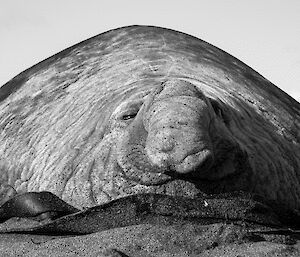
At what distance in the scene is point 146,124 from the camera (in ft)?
16.2

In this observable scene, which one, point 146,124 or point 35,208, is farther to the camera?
point 146,124

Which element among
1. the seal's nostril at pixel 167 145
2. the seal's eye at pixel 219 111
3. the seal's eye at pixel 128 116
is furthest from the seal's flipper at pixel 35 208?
the seal's eye at pixel 219 111

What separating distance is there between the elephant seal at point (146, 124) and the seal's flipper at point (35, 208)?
0.95 metres

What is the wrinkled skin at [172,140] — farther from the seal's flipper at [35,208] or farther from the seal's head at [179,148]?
the seal's flipper at [35,208]

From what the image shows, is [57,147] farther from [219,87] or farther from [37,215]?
[37,215]

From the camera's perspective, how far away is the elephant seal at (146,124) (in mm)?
4703

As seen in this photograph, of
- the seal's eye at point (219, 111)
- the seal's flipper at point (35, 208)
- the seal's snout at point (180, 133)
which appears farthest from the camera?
the seal's eye at point (219, 111)

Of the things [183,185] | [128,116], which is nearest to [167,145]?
A: [183,185]

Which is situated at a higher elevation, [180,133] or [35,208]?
[180,133]

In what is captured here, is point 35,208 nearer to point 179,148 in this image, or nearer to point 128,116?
point 179,148

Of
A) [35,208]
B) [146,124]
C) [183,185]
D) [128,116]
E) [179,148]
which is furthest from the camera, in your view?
[128,116]

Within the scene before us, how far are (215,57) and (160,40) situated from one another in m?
0.52

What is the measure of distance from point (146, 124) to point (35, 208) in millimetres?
1358

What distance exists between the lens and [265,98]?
7020 millimetres
